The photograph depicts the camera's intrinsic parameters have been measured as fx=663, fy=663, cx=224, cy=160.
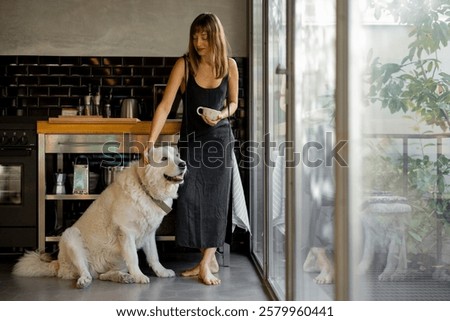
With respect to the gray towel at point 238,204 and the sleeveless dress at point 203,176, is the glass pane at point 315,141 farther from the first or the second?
the gray towel at point 238,204

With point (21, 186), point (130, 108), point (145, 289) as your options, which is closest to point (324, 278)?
point (145, 289)

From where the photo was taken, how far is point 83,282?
11.6 ft

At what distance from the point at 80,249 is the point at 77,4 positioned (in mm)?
2337

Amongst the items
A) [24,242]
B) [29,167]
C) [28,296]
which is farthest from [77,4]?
[28,296]

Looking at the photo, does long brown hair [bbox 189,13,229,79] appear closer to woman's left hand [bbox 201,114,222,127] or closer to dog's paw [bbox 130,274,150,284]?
woman's left hand [bbox 201,114,222,127]

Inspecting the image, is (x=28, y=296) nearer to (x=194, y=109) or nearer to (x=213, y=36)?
(x=194, y=109)

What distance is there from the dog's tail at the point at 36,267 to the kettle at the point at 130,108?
A: 4.86ft

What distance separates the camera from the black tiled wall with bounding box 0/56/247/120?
5262mm

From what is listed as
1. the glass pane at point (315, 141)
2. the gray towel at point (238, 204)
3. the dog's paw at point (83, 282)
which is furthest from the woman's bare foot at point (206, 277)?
the glass pane at point (315, 141)

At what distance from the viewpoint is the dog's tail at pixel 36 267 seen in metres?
3.93

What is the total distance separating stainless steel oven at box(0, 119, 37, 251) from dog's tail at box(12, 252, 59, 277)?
0.61m

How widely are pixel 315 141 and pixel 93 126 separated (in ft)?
8.06
